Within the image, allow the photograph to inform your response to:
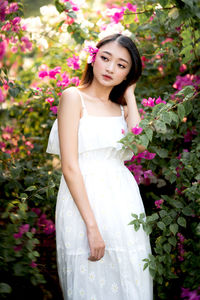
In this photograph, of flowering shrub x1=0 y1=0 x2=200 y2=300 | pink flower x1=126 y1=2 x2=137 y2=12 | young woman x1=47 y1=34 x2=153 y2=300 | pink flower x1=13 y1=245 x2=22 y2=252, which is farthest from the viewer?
pink flower x1=126 y1=2 x2=137 y2=12

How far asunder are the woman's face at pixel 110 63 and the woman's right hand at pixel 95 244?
0.84m

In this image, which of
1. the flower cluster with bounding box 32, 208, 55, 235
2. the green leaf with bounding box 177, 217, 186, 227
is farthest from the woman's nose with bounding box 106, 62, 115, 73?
the flower cluster with bounding box 32, 208, 55, 235

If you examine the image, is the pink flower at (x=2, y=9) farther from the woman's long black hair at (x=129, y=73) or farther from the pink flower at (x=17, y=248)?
the pink flower at (x=17, y=248)

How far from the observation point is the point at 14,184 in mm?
2434

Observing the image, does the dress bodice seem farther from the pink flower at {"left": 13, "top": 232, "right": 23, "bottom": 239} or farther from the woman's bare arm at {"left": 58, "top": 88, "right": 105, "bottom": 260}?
the pink flower at {"left": 13, "top": 232, "right": 23, "bottom": 239}

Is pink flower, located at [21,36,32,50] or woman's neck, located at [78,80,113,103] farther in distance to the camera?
pink flower, located at [21,36,32,50]

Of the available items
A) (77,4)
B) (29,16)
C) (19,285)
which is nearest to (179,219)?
(19,285)

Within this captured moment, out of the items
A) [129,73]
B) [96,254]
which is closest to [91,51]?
[129,73]

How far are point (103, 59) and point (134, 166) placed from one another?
761 millimetres

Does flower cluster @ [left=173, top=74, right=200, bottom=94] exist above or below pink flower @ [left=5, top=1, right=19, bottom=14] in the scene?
below

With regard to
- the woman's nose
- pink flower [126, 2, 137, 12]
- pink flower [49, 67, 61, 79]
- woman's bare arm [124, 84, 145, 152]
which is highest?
pink flower [126, 2, 137, 12]

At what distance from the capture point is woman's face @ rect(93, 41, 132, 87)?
1908 mm

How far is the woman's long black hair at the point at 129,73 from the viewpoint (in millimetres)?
1961

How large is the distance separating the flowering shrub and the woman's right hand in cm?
21
